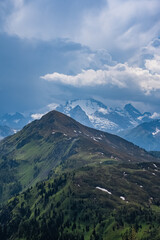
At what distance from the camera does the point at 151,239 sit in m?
199

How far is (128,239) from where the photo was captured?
648 ft

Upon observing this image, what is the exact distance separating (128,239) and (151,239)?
17.7 metres
